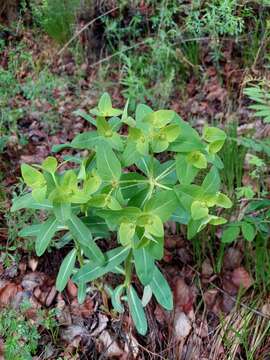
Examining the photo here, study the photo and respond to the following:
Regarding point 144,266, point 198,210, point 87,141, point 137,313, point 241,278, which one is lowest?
point 241,278

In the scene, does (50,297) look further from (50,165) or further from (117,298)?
(50,165)

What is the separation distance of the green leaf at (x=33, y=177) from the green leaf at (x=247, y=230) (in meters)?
0.77

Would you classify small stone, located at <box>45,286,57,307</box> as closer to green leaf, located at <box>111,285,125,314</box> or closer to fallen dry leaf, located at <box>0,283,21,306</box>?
fallen dry leaf, located at <box>0,283,21,306</box>

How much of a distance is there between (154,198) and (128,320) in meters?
0.72

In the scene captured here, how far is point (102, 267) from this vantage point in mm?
1424

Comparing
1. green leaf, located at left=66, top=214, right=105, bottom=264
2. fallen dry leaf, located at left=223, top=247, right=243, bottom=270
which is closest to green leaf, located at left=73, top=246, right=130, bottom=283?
green leaf, located at left=66, top=214, right=105, bottom=264

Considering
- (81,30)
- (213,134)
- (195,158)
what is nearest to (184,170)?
(195,158)

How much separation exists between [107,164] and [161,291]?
1.56ft

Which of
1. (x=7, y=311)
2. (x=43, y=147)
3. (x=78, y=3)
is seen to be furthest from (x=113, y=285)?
(x=78, y=3)

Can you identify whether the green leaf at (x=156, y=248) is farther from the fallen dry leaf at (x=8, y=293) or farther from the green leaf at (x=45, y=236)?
the fallen dry leaf at (x=8, y=293)

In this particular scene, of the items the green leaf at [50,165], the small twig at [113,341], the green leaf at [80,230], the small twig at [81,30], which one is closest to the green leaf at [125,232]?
the green leaf at [80,230]

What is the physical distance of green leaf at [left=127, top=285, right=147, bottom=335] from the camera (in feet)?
4.94

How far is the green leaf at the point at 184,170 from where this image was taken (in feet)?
4.03

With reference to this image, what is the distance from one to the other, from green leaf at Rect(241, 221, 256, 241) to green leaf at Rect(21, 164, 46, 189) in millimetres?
772
